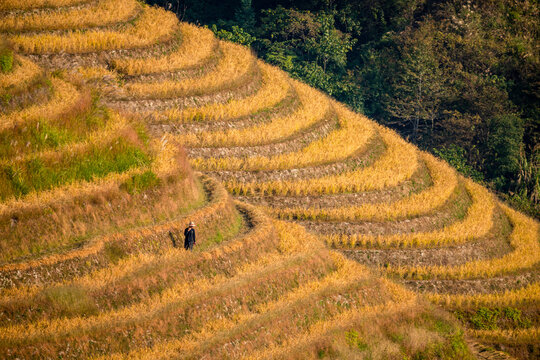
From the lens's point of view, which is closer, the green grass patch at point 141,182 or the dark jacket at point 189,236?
the dark jacket at point 189,236

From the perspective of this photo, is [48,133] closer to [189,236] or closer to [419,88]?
[189,236]

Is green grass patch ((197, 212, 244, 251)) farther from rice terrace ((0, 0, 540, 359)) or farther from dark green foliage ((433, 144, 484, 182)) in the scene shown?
dark green foliage ((433, 144, 484, 182))

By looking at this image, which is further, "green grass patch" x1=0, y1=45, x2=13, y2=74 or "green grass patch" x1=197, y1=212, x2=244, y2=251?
"green grass patch" x1=0, y1=45, x2=13, y2=74

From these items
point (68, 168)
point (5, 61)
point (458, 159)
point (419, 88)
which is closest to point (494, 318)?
point (68, 168)

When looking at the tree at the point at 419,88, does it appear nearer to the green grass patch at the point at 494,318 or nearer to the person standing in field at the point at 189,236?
the green grass patch at the point at 494,318

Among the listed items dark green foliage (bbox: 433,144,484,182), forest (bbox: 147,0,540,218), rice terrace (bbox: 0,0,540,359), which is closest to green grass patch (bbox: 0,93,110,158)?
rice terrace (bbox: 0,0,540,359)

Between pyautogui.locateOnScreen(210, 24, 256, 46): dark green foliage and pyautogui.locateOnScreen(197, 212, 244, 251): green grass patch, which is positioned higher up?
pyautogui.locateOnScreen(210, 24, 256, 46): dark green foliage

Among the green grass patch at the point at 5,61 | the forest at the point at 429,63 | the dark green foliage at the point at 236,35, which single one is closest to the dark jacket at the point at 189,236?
the green grass patch at the point at 5,61
